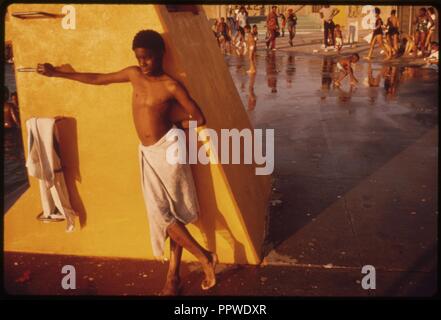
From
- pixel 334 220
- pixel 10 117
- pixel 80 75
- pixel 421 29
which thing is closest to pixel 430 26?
pixel 421 29

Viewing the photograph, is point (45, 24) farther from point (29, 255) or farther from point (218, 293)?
point (218, 293)

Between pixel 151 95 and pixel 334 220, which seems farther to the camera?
pixel 334 220

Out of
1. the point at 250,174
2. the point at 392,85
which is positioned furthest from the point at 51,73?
the point at 392,85

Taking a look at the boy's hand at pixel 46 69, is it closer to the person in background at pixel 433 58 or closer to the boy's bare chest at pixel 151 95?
the boy's bare chest at pixel 151 95

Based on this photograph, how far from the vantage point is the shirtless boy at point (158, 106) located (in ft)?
10.1

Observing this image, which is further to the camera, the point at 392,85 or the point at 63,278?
the point at 392,85

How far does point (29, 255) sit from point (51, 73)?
1808 mm

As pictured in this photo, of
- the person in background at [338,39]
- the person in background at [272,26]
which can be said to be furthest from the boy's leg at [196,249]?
the person in background at [338,39]

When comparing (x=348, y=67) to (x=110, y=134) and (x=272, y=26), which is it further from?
(x=110, y=134)

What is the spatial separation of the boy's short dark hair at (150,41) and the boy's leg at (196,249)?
138 cm

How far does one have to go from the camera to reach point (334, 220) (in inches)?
178

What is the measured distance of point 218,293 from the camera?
3.48 metres

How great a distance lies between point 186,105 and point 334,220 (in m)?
2.28

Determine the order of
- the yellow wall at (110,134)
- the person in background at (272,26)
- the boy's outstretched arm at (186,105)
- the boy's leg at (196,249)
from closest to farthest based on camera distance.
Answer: the boy's outstretched arm at (186,105), the yellow wall at (110,134), the boy's leg at (196,249), the person in background at (272,26)
